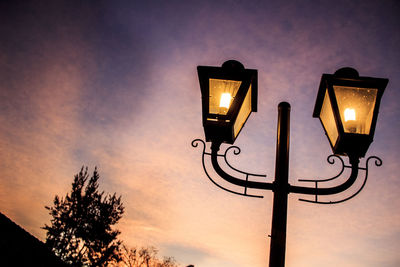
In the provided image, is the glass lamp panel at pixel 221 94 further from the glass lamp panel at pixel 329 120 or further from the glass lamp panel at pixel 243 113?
the glass lamp panel at pixel 329 120

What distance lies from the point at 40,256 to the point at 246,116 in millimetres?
16095

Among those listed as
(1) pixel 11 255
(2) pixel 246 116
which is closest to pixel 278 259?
(2) pixel 246 116

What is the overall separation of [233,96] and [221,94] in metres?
0.11

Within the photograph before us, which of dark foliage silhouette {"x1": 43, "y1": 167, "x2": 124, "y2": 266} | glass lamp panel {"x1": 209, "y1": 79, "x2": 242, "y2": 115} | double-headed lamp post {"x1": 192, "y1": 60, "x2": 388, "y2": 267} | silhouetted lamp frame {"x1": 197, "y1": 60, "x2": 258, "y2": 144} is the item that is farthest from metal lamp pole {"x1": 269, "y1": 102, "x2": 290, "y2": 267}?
dark foliage silhouette {"x1": 43, "y1": 167, "x2": 124, "y2": 266}

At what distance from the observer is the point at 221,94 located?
2451 mm

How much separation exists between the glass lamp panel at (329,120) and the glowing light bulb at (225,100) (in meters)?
0.93

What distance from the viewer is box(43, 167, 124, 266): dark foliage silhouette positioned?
3009 centimetres

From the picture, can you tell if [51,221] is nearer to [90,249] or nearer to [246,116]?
[90,249]

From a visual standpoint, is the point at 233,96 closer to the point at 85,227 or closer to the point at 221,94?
the point at 221,94

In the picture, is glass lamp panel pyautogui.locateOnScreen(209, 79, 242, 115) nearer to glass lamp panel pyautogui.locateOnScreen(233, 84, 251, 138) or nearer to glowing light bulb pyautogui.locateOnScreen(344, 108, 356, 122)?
glass lamp panel pyautogui.locateOnScreen(233, 84, 251, 138)

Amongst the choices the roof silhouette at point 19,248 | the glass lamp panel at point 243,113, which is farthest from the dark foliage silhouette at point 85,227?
the glass lamp panel at point 243,113

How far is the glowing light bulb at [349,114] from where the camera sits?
231 centimetres

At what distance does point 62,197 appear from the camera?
3259cm

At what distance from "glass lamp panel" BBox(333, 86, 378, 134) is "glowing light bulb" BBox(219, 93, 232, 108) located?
0.99m
